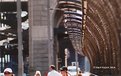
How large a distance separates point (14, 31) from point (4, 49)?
4252 millimetres

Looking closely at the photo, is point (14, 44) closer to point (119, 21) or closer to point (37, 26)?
point (37, 26)

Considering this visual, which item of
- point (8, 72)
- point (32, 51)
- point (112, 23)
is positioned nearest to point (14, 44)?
point (32, 51)

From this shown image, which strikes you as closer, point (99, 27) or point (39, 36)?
point (99, 27)

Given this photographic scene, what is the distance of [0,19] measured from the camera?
5972 cm

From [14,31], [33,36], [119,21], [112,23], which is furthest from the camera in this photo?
[14,31]

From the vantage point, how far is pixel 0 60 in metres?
60.8

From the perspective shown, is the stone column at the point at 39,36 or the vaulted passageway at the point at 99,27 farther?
the stone column at the point at 39,36

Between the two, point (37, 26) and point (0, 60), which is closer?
point (37, 26)

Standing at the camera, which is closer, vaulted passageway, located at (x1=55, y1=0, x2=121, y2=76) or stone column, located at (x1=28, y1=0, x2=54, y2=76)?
vaulted passageway, located at (x1=55, y1=0, x2=121, y2=76)

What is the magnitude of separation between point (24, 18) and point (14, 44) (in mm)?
4482

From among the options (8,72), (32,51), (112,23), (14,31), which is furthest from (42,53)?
(8,72)

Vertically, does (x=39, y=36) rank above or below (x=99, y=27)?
below

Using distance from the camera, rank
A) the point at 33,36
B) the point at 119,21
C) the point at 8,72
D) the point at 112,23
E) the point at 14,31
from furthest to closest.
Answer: the point at 14,31
the point at 33,36
the point at 112,23
the point at 119,21
the point at 8,72

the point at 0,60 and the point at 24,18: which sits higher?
the point at 24,18
